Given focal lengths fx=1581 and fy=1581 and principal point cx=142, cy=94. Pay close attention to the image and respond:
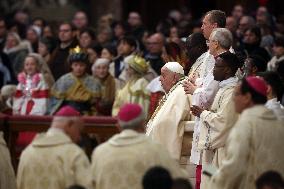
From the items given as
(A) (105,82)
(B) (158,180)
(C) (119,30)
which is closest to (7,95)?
(A) (105,82)

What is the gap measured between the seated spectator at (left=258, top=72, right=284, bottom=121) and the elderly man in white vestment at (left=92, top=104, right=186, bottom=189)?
5.90 feet

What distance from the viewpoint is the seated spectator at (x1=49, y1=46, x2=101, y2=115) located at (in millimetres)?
21672

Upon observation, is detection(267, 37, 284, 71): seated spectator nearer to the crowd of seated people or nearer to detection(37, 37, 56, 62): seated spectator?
the crowd of seated people

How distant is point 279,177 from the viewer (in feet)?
43.2

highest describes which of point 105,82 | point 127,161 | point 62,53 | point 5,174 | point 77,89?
point 62,53

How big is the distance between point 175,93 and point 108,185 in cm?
341

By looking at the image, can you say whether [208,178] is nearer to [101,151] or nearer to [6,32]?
[101,151]

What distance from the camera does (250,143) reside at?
13.9 m

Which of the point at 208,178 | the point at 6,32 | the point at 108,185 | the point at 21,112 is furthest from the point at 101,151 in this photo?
the point at 6,32

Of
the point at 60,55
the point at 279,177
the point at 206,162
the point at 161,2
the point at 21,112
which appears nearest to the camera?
the point at 279,177

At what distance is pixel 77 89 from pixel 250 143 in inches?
315

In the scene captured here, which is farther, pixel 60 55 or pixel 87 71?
pixel 60 55

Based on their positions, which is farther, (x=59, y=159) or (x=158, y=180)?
(x=59, y=159)

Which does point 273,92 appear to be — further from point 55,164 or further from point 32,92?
point 32,92
